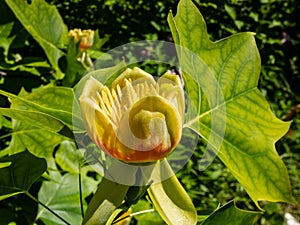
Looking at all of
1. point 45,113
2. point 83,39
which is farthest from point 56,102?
point 83,39

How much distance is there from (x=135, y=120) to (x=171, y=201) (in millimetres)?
94

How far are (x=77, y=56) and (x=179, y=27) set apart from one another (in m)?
0.51

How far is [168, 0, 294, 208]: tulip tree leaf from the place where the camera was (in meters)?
0.57

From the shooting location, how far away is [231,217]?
68 cm

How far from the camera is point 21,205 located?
93 cm

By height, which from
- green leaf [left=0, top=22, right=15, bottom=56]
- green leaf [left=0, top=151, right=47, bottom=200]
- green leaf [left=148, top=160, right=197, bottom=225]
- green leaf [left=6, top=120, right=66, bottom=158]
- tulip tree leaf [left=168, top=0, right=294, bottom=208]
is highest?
tulip tree leaf [left=168, top=0, right=294, bottom=208]

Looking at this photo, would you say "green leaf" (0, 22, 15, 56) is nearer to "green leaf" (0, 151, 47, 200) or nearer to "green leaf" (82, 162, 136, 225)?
"green leaf" (0, 151, 47, 200)

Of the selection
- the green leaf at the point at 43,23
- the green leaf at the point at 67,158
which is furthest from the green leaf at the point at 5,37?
the green leaf at the point at 67,158

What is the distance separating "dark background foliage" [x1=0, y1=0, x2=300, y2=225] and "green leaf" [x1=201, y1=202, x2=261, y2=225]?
0.83 meters

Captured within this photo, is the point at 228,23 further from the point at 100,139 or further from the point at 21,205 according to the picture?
the point at 100,139

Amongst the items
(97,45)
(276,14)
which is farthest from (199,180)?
(97,45)

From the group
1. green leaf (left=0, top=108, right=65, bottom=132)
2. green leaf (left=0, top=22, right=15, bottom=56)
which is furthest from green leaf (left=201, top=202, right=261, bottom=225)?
green leaf (left=0, top=22, right=15, bottom=56)

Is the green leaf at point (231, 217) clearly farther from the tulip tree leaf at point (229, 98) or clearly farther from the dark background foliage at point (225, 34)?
the dark background foliage at point (225, 34)

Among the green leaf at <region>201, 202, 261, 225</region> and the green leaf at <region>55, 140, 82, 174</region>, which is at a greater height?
the green leaf at <region>201, 202, 261, 225</region>
